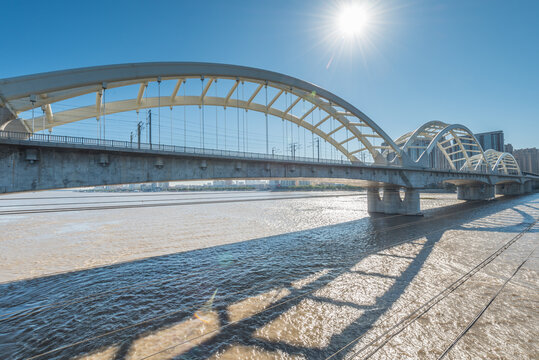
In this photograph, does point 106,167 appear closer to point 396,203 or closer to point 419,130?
point 396,203

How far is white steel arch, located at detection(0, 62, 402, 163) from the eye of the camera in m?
11.9

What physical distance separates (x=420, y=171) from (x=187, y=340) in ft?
Answer: 119

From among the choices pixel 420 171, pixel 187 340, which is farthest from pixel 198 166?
pixel 420 171

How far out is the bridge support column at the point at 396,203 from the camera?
30.8m

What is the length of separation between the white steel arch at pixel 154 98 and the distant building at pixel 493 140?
15252 centimetres

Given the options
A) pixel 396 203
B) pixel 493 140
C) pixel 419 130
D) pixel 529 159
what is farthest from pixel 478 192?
pixel 529 159

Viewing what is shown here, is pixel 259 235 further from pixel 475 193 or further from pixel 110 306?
pixel 475 193

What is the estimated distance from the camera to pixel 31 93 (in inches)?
442

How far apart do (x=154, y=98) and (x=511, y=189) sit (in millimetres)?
97533

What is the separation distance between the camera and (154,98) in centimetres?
2217

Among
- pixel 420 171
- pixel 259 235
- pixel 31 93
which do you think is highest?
pixel 31 93

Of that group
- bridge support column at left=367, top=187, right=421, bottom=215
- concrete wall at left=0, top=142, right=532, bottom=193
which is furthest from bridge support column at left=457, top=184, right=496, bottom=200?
concrete wall at left=0, top=142, right=532, bottom=193

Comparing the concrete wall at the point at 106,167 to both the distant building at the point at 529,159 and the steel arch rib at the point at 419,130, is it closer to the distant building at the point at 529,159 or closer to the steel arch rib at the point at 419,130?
the steel arch rib at the point at 419,130

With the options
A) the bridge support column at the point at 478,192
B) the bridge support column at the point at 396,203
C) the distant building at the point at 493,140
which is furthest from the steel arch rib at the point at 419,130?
the distant building at the point at 493,140
